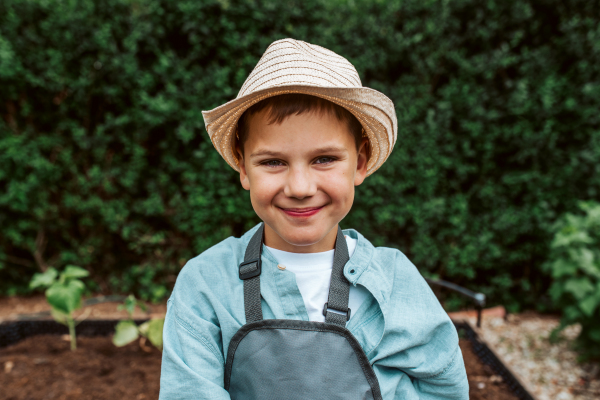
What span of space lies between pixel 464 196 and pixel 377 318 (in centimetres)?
229

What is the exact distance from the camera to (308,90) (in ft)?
3.53

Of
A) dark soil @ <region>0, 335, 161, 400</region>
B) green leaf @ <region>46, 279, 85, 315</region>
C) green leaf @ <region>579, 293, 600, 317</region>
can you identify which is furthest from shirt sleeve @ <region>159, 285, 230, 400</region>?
green leaf @ <region>579, 293, 600, 317</region>

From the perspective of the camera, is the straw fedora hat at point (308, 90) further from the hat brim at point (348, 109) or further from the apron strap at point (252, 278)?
the apron strap at point (252, 278)

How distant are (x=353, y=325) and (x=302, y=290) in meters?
0.21

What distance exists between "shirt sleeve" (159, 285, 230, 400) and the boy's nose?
0.50 m

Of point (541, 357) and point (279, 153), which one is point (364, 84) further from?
point (541, 357)

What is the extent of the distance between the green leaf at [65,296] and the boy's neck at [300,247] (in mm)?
1627

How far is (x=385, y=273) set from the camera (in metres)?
1.36

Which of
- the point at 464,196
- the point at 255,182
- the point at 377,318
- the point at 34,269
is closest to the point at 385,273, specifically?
the point at 377,318

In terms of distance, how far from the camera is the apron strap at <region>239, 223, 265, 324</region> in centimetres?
119

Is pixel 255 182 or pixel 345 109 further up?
pixel 345 109

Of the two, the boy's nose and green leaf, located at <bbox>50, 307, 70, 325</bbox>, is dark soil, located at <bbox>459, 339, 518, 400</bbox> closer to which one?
the boy's nose

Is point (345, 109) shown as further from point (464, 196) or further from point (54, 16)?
point (54, 16)

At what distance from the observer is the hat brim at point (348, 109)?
109cm
